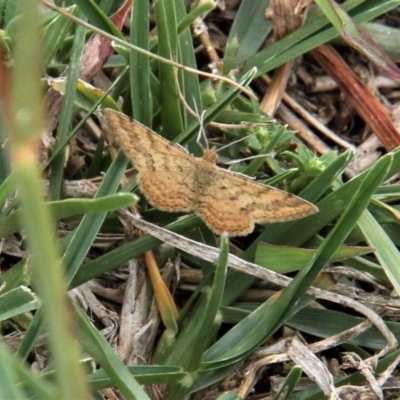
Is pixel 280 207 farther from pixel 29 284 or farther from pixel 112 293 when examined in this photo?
pixel 29 284

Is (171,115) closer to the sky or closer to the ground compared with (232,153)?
closer to the sky

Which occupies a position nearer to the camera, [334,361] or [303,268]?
[303,268]

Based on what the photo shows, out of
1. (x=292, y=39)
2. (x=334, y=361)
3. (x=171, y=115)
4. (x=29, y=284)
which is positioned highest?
(x=292, y=39)

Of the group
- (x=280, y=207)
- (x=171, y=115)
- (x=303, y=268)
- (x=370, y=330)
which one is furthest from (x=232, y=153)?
(x=370, y=330)

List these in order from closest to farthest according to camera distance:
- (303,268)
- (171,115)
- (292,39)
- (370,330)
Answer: (303,268) < (370,330) < (171,115) < (292,39)

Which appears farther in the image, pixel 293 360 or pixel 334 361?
pixel 334 361

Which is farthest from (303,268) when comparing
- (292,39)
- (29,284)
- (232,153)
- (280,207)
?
(292,39)

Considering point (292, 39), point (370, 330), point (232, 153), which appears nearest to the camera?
point (370, 330)

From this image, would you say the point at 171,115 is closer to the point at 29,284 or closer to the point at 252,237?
the point at 252,237

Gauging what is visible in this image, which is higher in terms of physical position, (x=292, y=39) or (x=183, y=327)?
(x=292, y=39)
